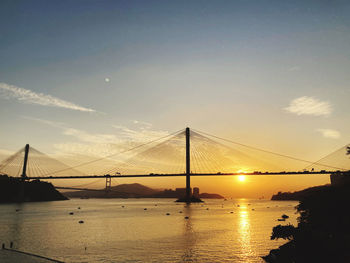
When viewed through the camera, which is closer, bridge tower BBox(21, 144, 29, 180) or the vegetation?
the vegetation

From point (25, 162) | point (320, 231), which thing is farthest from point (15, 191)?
point (320, 231)

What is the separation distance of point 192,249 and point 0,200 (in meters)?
167

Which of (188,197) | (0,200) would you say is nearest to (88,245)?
(188,197)

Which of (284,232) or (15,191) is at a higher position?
(15,191)

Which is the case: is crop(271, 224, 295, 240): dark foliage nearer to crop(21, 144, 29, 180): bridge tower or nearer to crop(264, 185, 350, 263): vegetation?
crop(264, 185, 350, 263): vegetation

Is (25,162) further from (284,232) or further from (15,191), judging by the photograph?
(284,232)

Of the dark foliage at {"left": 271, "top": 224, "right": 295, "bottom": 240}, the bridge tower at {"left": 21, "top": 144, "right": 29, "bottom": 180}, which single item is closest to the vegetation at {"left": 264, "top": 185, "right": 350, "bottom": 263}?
the dark foliage at {"left": 271, "top": 224, "right": 295, "bottom": 240}

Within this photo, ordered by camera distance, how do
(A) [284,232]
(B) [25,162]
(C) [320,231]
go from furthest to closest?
(B) [25,162]
(A) [284,232]
(C) [320,231]

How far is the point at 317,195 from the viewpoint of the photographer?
2767 centimetres

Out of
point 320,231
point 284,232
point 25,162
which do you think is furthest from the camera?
point 25,162

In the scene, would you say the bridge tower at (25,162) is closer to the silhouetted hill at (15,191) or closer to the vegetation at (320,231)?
the silhouetted hill at (15,191)

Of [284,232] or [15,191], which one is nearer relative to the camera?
[284,232]

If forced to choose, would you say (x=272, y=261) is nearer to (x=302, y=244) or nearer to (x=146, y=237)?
(x=302, y=244)

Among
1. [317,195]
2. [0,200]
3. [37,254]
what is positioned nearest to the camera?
[317,195]
